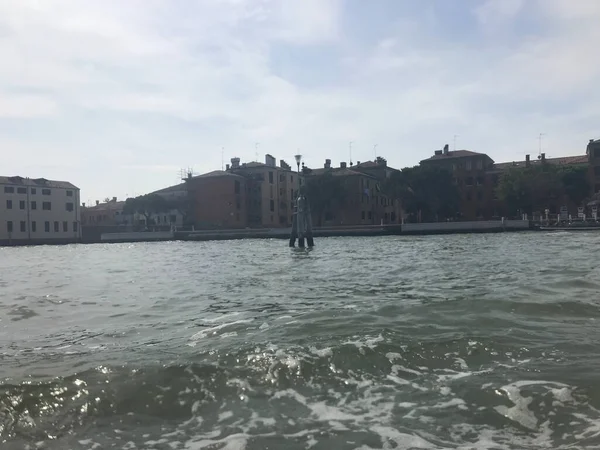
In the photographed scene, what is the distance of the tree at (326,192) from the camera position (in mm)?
73562

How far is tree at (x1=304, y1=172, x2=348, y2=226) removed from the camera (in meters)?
73.6

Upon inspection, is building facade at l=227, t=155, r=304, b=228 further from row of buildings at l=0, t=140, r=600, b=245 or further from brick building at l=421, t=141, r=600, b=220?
brick building at l=421, t=141, r=600, b=220

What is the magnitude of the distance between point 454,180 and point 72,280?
6577cm

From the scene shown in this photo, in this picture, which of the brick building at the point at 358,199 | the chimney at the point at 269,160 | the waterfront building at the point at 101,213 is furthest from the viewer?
the waterfront building at the point at 101,213

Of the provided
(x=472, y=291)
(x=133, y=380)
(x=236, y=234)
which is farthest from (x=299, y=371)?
(x=236, y=234)

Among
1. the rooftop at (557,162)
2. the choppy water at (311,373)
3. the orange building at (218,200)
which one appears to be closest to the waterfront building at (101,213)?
the orange building at (218,200)

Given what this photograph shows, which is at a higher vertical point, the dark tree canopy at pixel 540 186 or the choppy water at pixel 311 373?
the dark tree canopy at pixel 540 186

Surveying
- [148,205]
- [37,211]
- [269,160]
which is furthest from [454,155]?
[37,211]

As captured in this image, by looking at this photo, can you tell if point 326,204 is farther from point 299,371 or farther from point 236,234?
point 299,371

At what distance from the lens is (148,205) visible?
253 feet

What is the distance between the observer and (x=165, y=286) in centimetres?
1461

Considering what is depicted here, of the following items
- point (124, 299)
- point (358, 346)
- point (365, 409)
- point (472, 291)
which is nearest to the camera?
point (365, 409)

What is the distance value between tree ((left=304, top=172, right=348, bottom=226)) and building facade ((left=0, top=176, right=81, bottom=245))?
3258 cm

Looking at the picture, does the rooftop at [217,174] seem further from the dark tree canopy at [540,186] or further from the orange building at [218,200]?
the dark tree canopy at [540,186]
